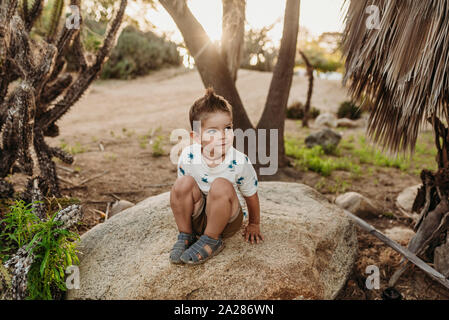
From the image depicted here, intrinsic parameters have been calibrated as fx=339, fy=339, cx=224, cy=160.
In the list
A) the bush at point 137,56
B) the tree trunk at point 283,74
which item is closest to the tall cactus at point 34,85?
the tree trunk at point 283,74

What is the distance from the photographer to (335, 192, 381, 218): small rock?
467 centimetres

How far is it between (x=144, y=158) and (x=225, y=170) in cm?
452

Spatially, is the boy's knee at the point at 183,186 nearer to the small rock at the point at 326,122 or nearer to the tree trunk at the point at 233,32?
the tree trunk at the point at 233,32

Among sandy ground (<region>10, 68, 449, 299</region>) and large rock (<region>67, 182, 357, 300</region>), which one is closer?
large rock (<region>67, 182, 357, 300</region>)

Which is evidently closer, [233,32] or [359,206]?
[359,206]

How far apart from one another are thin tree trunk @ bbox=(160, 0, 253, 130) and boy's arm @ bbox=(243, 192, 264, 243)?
8.79 ft

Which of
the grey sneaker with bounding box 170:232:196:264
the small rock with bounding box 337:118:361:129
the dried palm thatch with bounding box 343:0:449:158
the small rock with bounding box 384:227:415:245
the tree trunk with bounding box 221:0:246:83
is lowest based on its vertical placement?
the small rock with bounding box 384:227:415:245

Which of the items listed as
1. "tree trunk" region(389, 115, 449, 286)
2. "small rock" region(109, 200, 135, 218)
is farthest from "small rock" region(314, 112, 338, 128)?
"small rock" region(109, 200, 135, 218)

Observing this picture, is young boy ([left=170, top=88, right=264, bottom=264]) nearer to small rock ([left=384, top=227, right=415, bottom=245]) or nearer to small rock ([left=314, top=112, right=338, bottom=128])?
small rock ([left=384, top=227, right=415, bottom=245])

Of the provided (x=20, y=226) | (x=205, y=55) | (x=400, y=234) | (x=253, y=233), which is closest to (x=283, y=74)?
(x=205, y=55)

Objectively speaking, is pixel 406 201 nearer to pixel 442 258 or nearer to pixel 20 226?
pixel 442 258

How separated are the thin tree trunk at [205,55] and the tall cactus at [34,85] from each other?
2.33 ft

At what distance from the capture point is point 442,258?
320 centimetres

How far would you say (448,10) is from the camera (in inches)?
91.4
